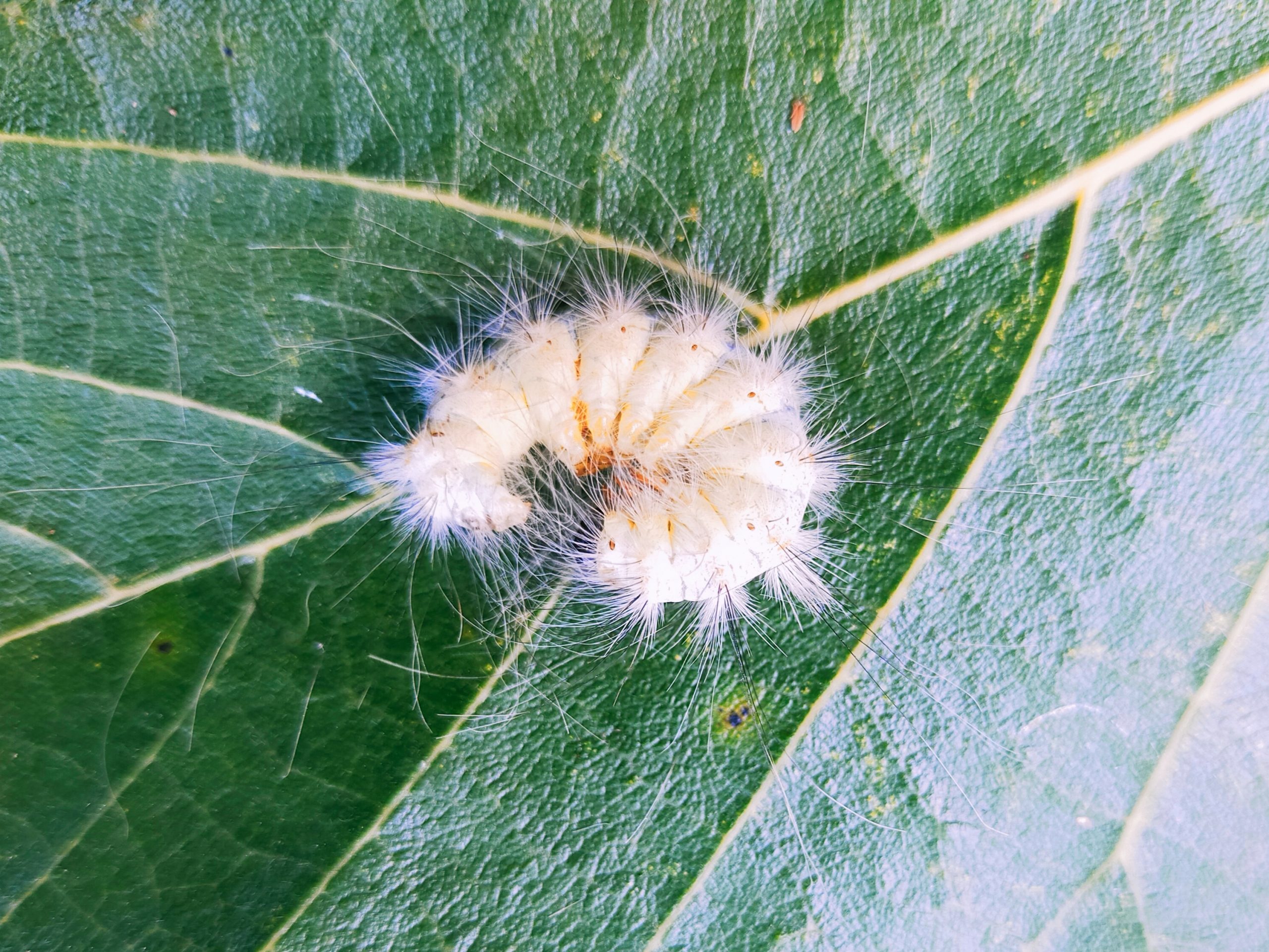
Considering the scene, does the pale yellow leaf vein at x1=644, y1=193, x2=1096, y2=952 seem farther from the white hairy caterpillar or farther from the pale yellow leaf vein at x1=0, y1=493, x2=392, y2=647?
the pale yellow leaf vein at x1=0, y1=493, x2=392, y2=647

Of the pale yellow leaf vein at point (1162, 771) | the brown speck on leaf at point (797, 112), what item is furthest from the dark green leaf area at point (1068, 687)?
the brown speck on leaf at point (797, 112)

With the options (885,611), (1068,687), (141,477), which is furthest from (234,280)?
(1068,687)

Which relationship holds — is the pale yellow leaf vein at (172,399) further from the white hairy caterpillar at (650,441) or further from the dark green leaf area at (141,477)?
the white hairy caterpillar at (650,441)

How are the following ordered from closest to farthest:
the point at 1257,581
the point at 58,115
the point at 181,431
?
the point at 58,115 → the point at 181,431 → the point at 1257,581

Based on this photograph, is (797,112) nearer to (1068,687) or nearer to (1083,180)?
(1083,180)

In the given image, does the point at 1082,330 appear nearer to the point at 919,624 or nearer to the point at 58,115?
the point at 919,624

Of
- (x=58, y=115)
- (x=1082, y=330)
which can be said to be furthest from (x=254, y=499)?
(x=1082, y=330)
